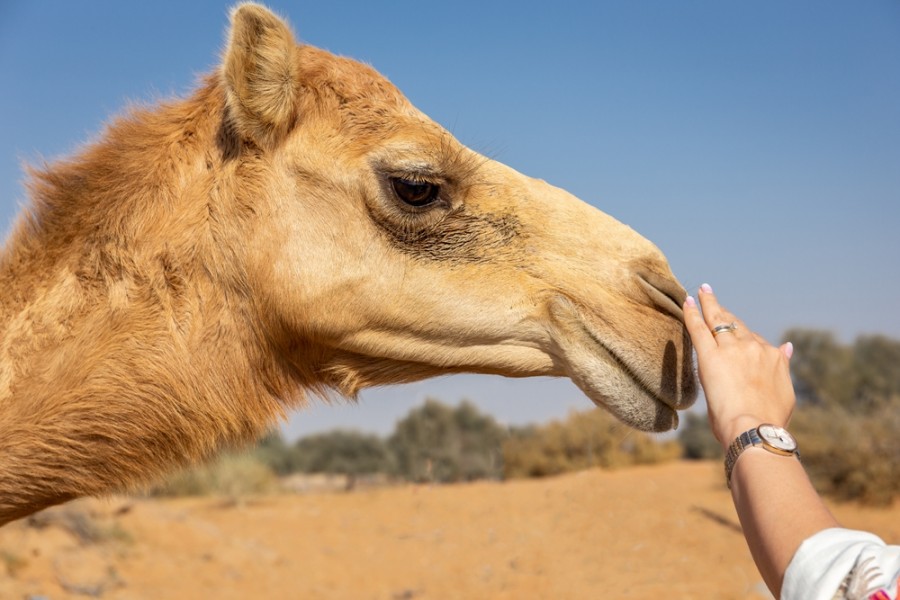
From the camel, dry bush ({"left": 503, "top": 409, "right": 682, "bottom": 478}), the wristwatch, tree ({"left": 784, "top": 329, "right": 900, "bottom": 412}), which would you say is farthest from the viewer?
tree ({"left": 784, "top": 329, "right": 900, "bottom": 412})

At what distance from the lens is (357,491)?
17.5 metres

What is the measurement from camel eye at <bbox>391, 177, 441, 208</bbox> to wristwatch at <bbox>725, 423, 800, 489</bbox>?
1.50 metres

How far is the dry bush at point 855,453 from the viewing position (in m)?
12.8

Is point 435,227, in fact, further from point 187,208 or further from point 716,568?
point 716,568

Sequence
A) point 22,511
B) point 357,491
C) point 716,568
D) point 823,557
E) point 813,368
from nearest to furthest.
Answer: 1. point 823,557
2. point 22,511
3. point 716,568
4. point 357,491
5. point 813,368

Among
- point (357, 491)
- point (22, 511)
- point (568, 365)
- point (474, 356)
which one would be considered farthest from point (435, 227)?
point (357, 491)

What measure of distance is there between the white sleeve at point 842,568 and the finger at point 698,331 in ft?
2.10

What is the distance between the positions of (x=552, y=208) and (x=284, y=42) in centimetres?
117

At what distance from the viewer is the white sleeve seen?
150cm

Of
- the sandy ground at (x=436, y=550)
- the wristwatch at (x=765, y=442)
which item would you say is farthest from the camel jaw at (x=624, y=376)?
the sandy ground at (x=436, y=550)

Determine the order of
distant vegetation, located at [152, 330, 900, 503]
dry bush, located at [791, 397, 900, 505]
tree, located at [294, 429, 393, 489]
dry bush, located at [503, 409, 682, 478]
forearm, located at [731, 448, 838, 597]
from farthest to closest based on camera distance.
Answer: tree, located at [294, 429, 393, 489] → dry bush, located at [503, 409, 682, 478] → distant vegetation, located at [152, 330, 900, 503] → dry bush, located at [791, 397, 900, 505] → forearm, located at [731, 448, 838, 597]

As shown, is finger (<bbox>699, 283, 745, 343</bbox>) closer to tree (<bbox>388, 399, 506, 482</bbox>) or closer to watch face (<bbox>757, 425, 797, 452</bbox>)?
watch face (<bbox>757, 425, 797, 452</bbox>)

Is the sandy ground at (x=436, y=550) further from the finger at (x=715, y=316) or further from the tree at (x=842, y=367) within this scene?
the tree at (x=842, y=367)

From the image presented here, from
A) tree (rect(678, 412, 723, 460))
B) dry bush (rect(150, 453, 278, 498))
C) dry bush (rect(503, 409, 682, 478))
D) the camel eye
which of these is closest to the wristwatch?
the camel eye
